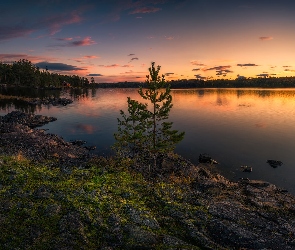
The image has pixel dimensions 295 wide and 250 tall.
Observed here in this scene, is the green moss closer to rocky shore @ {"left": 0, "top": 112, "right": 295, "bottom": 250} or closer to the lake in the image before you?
rocky shore @ {"left": 0, "top": 112, "right": 295, "bottom": 250}

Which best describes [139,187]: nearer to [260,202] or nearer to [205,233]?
[205,233]

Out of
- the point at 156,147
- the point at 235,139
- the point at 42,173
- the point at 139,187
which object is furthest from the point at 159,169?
the point at 235,139

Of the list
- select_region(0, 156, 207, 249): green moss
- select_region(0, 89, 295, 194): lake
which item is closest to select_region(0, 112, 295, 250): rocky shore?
select_region(0, 156, 207, 249): green moss

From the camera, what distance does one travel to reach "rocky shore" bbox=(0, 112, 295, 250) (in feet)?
38.1

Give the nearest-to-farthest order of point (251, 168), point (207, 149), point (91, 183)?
point (91, 183), point (251, 168), point (207, 149)

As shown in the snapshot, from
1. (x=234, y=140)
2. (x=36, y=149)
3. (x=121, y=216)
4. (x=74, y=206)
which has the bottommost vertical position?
(x=234, y=140)

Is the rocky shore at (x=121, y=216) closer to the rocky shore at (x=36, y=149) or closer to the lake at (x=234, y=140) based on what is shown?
the rocky shore at (x=36, y=149)

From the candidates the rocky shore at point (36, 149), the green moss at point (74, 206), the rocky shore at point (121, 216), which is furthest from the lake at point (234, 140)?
the green moss at point (74, 206)

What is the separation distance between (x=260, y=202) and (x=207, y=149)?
1087 inches

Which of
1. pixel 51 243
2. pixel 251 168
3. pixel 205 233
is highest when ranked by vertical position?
pixel 51 243

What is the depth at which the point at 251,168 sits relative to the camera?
3662 cm

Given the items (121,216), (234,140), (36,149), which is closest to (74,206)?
(121,216)

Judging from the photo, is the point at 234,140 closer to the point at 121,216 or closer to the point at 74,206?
the point at 121,216

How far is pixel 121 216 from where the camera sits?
45.4 ft
